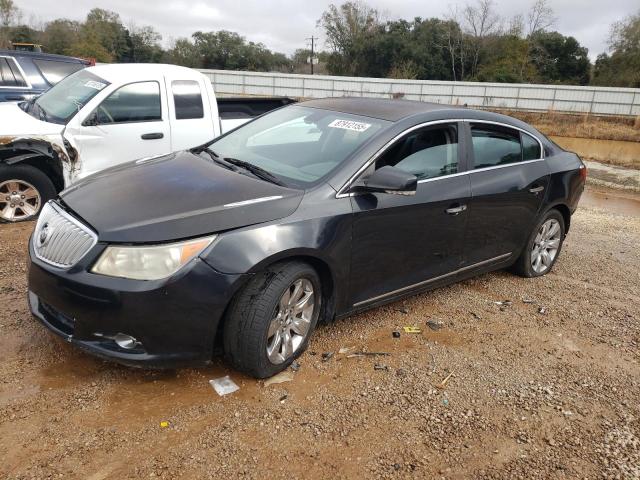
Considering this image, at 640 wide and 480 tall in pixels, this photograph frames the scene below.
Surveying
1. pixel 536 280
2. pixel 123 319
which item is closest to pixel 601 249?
pixel 536 280

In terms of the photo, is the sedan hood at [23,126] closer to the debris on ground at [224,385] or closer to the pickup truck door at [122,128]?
the pickup truck door at [122,128]

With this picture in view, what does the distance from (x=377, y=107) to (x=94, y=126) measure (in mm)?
3407

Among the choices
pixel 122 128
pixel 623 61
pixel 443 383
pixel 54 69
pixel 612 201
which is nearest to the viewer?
pixel 443 383

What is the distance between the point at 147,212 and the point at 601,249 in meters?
5.90

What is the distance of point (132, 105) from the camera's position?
6.06 meters

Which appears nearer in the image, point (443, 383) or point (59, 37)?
point (443, 383)

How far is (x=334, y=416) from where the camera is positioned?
2926 mm

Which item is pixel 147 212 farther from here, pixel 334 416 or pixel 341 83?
pixel 341 83

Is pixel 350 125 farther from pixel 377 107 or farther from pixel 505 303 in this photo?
pixel 505 303

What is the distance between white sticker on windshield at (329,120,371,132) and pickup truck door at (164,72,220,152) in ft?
9.87

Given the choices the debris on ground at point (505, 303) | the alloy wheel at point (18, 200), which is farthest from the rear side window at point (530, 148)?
the alloy wheel at point (18, 200)

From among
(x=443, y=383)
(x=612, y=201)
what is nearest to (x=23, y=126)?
(x=443, y=383)

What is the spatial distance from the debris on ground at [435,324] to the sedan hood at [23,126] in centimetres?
438

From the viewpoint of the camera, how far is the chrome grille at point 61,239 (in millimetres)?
2783
